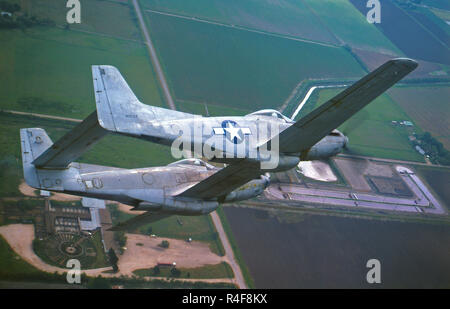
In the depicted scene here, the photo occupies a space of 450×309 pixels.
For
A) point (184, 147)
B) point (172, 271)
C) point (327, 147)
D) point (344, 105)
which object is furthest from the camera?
point (172, 271)

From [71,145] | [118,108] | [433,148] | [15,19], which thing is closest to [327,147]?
[118,108]

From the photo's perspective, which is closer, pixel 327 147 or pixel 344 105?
pixel 344 105

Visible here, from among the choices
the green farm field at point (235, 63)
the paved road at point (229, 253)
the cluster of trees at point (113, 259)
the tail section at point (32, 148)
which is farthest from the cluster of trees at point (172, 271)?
the green farm field at point (235, 63)

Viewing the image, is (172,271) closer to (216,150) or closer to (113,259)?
(113,259)

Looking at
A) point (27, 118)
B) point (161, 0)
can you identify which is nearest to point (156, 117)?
point (27, 118)

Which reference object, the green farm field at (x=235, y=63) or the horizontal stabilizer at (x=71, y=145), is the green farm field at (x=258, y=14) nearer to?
the green farm field at (x=235, y=63)

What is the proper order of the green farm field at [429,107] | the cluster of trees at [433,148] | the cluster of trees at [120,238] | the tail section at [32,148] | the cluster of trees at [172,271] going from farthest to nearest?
the green farm field at [429,107] → the cluster of trees at [433,148] → the cluster of trees at [120,238] → the cluster of trees at [172,271] → the tail section at [32,148]
